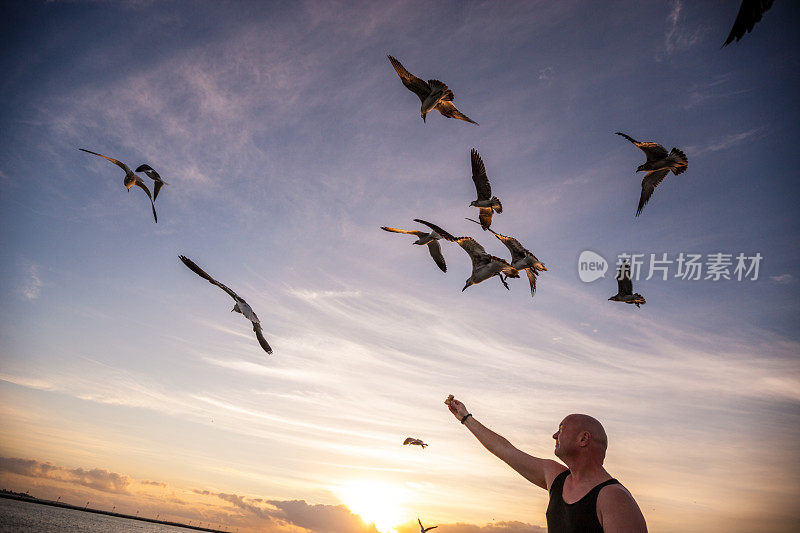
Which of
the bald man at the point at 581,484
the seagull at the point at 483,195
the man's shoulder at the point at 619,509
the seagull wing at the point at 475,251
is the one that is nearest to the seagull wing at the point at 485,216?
the seagull at the point at 483,195

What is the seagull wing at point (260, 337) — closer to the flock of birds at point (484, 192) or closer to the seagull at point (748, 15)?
the flock of birds at point (484, 192)

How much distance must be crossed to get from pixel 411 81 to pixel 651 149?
6475 mm

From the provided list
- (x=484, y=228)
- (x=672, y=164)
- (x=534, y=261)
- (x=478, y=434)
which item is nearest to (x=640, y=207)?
(x=672, y=164)

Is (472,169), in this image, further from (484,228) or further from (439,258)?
(439,258)

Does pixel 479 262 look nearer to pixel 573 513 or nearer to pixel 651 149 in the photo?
pixel 651 149

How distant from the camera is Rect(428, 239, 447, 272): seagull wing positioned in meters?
14.2

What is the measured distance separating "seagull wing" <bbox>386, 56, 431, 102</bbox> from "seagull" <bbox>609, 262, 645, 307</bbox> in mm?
8217

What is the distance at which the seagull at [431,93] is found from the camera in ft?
37.3

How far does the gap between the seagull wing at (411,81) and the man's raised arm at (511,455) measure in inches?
359

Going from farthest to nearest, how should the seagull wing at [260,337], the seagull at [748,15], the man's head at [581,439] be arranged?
the seagull wing at [260,337] → the seagull at [748,15] → the man's head at [581,439]

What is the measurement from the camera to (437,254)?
47.1 feet

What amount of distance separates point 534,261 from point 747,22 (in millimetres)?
8186

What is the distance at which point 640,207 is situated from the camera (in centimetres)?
1280

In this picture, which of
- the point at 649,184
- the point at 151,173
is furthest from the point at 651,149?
the point at 151,173
